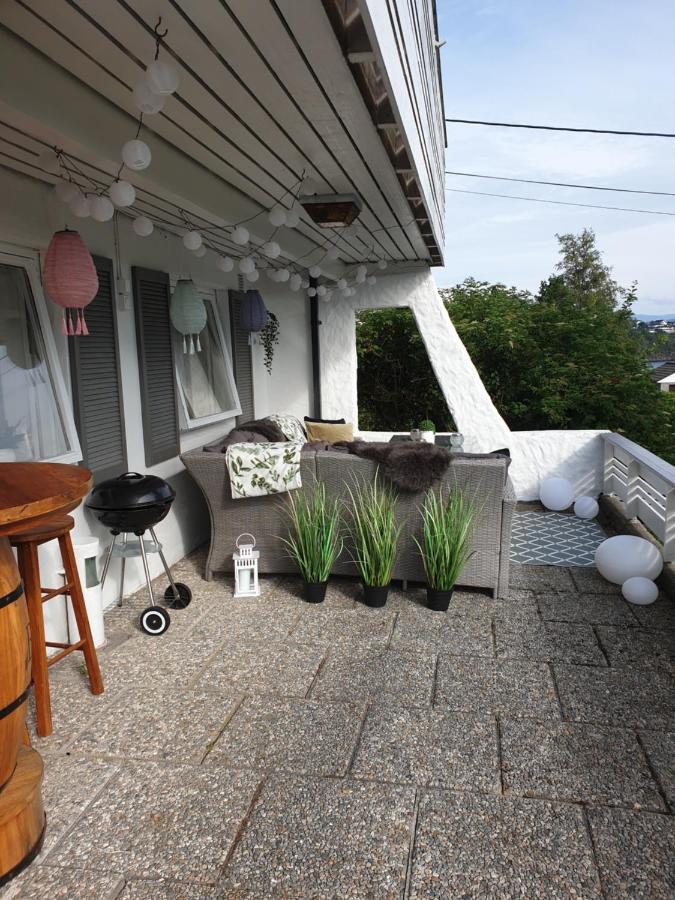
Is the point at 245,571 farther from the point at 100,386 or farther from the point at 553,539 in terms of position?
the point at 553,539

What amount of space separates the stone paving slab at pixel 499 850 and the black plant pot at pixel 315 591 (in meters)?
1.79

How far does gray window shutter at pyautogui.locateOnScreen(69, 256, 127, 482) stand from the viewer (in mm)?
3566

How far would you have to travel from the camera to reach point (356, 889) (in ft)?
5.91

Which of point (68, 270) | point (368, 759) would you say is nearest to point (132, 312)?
point (68, 270)

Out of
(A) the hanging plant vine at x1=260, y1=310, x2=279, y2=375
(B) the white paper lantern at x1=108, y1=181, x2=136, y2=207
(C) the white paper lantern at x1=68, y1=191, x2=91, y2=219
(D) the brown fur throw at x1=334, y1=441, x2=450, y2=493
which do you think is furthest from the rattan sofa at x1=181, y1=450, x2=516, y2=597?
(A) the hanging plant vine at x1=260, y1=310, x2=279, y2=375

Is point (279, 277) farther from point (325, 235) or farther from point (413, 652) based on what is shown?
point (413, 652)

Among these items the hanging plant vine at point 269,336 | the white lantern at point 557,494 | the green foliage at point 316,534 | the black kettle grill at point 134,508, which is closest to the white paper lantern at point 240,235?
the black kettle grill at point 134,508

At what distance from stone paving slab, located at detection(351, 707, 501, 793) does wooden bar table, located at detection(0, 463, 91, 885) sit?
3.40ft

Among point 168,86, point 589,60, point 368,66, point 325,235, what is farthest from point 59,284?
point 589,60

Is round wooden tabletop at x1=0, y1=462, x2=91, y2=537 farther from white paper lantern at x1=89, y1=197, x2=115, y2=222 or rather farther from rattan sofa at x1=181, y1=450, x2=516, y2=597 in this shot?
rattan sofa at x1=181, y1=450, x2=516, y2=597

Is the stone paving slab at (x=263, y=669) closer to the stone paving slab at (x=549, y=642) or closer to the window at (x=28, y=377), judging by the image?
the stone paving slab at (x=549, y=642)

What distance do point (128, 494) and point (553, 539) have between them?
11.1ft

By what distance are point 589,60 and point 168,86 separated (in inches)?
614

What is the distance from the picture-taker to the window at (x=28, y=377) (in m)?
3.16
